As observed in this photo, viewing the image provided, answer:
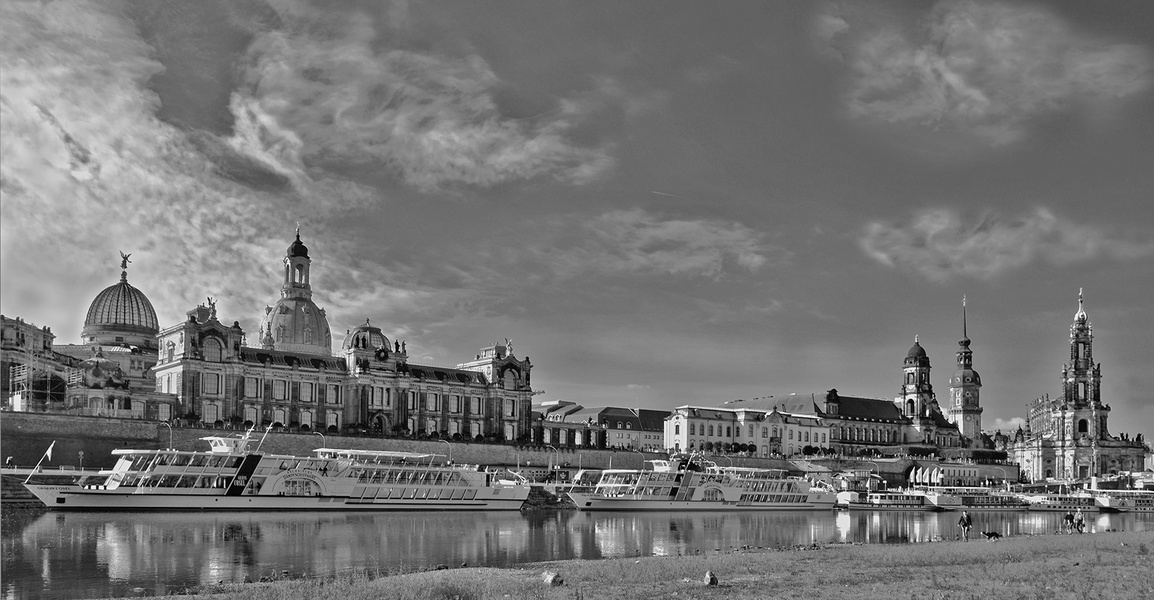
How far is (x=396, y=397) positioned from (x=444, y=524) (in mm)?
54677

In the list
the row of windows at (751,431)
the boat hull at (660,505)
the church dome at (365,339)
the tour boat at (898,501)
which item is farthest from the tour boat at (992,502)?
the church dome at (365,339)

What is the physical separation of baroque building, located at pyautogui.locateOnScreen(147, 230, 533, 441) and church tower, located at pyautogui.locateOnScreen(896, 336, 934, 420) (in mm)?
87916

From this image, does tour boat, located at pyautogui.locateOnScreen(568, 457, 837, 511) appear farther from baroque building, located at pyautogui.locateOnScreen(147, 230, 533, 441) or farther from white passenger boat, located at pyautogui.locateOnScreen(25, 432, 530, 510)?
baroque building, located at pyautogui.locateOnScreen(147, 230, 533, 441)

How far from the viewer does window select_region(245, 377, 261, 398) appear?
10994cm

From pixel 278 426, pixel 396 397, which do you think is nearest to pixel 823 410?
pixel 396 397

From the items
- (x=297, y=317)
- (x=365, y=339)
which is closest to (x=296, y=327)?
(x=297, y=317)

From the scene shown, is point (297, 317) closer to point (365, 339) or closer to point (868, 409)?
point (365, 339)

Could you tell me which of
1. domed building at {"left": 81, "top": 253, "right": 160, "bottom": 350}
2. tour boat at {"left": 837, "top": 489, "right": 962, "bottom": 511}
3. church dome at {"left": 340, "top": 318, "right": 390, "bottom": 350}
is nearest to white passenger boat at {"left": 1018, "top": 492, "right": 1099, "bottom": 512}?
tour boat at {"left": 837, "top": 489, "right": 962, "bottom": 511}

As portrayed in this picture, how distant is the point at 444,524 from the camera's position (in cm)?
6606

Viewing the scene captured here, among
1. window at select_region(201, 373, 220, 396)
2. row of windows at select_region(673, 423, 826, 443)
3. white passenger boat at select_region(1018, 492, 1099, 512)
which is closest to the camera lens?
window at select_region(201, 373, 220, 396)

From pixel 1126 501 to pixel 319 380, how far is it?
284 feet

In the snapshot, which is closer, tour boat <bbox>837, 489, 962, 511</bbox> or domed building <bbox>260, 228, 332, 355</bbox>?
tour boat <bbox>837, 489, 962, 511</bbox>

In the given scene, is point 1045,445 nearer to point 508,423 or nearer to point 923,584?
point 508,423

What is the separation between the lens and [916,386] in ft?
636
